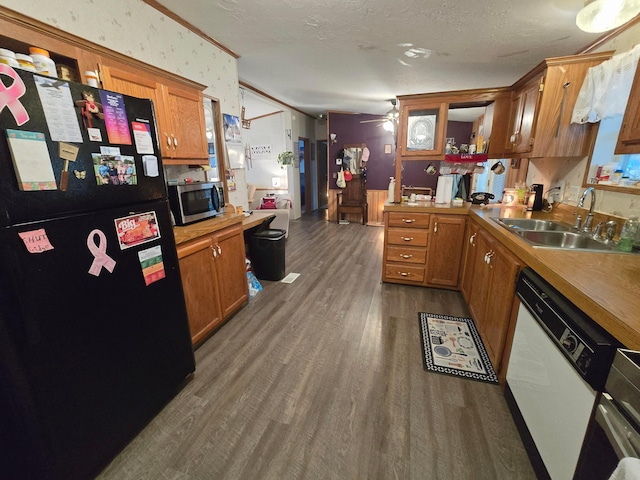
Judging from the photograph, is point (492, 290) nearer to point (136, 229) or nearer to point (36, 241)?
point (136, 229)

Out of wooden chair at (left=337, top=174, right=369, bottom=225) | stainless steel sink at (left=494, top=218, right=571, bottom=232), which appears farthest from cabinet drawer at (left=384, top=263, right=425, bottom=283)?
wooden chair at (left=337, top=174, right=369, bottom=225)

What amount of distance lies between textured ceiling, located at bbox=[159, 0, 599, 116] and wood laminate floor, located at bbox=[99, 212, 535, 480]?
8.08ft

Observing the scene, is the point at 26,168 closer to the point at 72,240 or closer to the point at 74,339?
the point at 72,240

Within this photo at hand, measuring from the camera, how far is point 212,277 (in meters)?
2.10

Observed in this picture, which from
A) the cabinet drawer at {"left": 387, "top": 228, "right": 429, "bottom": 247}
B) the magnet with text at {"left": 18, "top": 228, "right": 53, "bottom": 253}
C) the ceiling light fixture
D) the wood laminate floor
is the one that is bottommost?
the wood laminate floor

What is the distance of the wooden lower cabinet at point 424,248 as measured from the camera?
2.74m

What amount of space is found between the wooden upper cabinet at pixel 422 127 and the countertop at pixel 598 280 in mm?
1519

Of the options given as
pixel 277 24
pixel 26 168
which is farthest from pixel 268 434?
pixel 277 24

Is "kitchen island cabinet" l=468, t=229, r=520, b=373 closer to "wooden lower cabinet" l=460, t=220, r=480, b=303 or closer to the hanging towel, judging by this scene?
"wooden lower cabinet" l=460, t=220, r=480, b=303

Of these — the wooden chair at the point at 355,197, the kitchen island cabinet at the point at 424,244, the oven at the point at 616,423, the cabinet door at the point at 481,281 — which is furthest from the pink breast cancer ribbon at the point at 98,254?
the wooden chair at the point at 355,197

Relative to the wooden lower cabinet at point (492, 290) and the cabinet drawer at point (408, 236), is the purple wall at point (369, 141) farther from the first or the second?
the wooden lower cabinet at point (492, 290)

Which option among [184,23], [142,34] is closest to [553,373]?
[142,34]

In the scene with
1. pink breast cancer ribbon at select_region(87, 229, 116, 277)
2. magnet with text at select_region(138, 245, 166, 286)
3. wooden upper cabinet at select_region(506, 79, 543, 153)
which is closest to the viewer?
pink breast cancer ribbon at select_region(87, 229, 116, 277)

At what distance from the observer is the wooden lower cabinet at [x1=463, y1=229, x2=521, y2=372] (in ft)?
5.13
